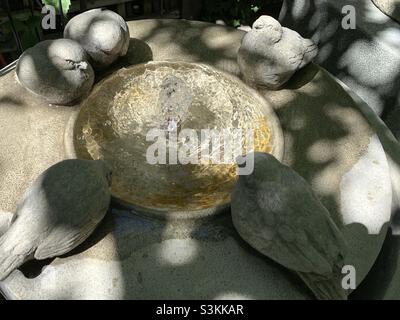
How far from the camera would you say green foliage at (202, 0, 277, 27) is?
367 centimetres

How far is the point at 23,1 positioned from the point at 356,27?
2.05 metres

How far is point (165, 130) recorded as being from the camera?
2.07m

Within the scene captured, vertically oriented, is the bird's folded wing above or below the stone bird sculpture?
below

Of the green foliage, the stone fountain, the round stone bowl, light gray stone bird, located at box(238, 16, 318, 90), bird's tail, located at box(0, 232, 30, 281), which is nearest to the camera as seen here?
bird's tail, located at box(0, 232, 30, 281)

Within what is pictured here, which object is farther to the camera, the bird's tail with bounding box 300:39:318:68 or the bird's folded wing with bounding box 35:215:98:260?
the bird's tail with bounding box 300:39:318:68

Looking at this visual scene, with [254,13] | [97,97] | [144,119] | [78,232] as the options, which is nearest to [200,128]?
[144,119]

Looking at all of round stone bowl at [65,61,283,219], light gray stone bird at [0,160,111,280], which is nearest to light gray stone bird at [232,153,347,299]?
round stone bowl at [65,61,283,219]

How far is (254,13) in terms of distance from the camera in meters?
3.84

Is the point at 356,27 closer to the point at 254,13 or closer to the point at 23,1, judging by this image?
the point at 254,13

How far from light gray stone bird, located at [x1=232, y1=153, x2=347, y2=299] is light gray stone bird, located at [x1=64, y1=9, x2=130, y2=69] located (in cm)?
86

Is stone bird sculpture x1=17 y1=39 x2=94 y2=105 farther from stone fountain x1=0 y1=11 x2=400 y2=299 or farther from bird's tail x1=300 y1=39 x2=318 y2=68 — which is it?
bird's tail x1=300 y1=39 x2=318 y2=68

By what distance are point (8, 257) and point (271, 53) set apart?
1.24 m

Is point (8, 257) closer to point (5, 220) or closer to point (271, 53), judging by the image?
point (5, 220)

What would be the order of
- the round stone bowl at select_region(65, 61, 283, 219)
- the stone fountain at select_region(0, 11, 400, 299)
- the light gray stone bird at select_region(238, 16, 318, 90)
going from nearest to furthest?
the stone fountain at select_region(0, 11, 400, 299) < the round stone bowl at select_region(65, 61, 283, 219) < the light gray stone bird at select_region(238, 16, 318, 90)
